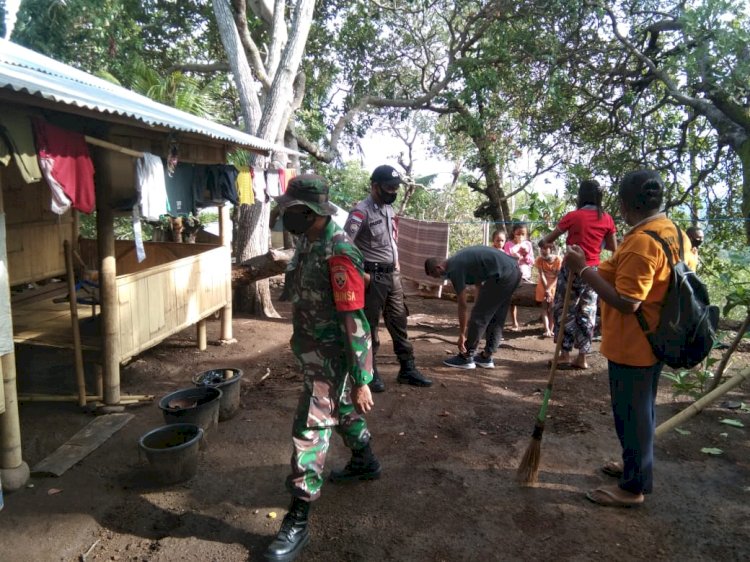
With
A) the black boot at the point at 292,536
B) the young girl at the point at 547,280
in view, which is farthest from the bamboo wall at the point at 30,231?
the young girl at the point at 547,280

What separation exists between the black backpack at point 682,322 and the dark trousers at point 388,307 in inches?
100

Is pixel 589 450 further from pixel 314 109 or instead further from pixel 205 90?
pixel 314 109

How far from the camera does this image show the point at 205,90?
10773 millimetres

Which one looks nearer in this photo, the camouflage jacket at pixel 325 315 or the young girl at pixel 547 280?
the camouflage jacket at pixel 325 315

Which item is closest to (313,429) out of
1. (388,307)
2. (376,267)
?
(376,267)

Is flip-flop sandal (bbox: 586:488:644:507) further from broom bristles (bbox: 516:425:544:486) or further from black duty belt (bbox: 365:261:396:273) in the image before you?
black duty belt (bbox: 365:261:396:273)

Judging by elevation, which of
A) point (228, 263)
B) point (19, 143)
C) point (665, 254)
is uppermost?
point (19, 143)

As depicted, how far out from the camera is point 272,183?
7.56m

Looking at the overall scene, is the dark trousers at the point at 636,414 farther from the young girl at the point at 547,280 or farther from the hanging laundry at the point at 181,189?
the young girl at the point at 547,280

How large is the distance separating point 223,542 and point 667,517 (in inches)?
99.6

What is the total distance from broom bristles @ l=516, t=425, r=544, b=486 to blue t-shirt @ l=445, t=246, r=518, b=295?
2385 mm

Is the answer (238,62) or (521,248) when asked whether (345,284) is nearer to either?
(521,248)

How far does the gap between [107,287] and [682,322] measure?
4.22 meters

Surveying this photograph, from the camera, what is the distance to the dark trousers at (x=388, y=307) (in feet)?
16.3
